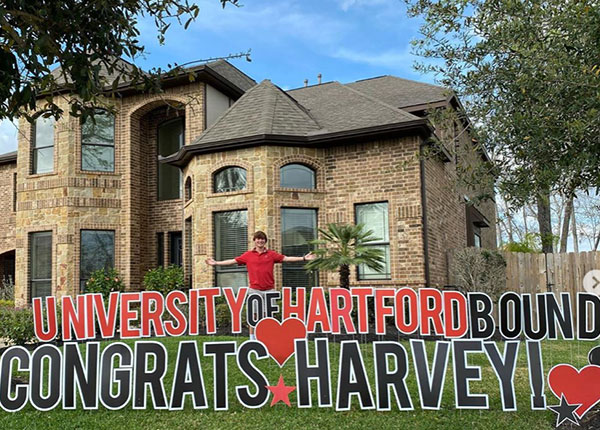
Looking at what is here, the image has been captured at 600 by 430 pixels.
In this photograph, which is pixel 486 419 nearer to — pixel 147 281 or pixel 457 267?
pixel 457 267

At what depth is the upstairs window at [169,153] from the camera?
17.5 meters

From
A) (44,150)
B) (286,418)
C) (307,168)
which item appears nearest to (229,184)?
(307,168)

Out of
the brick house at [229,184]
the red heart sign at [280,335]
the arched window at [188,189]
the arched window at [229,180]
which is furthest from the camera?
the arched window at [188,189]

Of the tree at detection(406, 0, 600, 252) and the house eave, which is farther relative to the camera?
the house eave

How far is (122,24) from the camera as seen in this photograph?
17.1 ft

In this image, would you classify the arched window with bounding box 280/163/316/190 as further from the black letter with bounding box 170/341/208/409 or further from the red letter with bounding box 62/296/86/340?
the black letter with bounding box 170/341/208/409

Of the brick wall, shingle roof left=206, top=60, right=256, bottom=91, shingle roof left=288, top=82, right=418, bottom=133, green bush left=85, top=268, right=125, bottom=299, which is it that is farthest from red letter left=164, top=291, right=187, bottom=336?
shingle roof left=206, top=60, right=256, bottom=91

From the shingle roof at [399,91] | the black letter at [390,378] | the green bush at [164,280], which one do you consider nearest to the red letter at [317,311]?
the black letter at [390,378]

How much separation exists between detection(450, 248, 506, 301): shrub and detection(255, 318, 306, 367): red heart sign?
7.70m

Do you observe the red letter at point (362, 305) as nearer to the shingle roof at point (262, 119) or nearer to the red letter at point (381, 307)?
the red letter at point (381, 307)

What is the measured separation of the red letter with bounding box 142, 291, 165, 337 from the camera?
648 cm

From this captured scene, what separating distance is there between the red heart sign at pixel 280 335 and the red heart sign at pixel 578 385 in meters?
2.57

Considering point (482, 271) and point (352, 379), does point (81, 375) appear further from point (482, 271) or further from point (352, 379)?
point (482, 271)

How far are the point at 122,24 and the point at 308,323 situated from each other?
11.9 feet
